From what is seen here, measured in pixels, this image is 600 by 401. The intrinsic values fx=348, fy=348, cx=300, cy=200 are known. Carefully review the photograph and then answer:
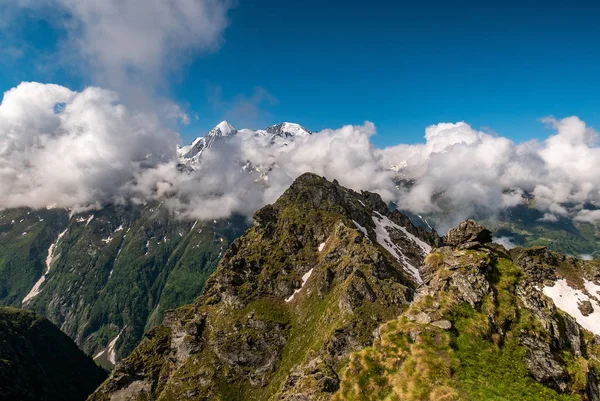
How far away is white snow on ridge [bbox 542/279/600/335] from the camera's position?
107000 millimetres

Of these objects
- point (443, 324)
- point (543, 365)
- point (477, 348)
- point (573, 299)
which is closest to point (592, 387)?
point (543, 365)

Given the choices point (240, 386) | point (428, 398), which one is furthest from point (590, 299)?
point (240, 386)

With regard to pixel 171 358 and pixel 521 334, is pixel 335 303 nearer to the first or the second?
pixel 171 358

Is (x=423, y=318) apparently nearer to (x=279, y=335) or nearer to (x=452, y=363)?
(x=452, y=363)

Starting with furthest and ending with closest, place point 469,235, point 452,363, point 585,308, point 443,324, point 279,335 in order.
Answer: point 279,335
point 585,308
point 469,235
point 443,324
point 452,363

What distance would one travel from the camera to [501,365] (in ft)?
122

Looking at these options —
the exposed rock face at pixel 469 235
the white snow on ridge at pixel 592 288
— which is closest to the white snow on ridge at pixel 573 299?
the white snow on ridge at pixel 592 288

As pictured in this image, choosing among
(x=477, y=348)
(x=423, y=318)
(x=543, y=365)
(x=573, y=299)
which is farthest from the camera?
(x=573, y=299)

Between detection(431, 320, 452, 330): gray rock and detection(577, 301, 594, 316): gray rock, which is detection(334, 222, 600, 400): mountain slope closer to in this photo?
detection(431, 320, 452, 330): gray rock

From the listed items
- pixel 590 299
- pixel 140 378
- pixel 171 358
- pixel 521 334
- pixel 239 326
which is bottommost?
pixel 140 378

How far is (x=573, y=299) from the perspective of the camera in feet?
379

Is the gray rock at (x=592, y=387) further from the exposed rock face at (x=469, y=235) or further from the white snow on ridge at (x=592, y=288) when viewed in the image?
the white snow on ridge at (x=592, y=288)

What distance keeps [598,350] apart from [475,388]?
106 ft

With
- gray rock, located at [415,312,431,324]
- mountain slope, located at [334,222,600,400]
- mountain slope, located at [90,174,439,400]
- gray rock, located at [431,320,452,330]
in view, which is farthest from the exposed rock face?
mountain slope, located at [90,174,439,400]
